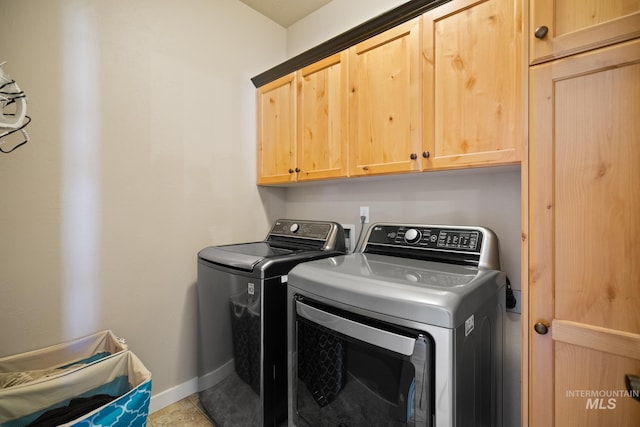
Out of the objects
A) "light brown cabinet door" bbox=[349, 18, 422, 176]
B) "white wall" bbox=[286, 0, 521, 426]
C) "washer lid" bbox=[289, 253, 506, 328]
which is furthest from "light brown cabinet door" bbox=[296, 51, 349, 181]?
"washer lid" bbox=[289, 253, 506, 328]

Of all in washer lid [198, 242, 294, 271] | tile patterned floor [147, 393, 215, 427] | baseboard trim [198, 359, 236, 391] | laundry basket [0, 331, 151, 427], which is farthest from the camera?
tile patterned floor [147, 393, 215, 427]

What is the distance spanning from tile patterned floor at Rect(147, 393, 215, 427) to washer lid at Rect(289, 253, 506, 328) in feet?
3.70

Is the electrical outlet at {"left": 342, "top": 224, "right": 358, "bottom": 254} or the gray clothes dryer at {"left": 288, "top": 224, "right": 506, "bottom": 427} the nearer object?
the gray clothes dryer at {"left": 288, "top": 224, "right": 506, "bottom": 427}

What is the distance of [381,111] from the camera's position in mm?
1524

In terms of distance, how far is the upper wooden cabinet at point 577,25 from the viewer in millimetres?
784

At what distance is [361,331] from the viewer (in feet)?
3.09

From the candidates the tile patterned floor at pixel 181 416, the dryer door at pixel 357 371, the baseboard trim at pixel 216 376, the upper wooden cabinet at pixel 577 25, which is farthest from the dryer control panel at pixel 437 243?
the tile patterned floor at pixel 181 416

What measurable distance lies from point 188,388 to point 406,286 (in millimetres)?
1720

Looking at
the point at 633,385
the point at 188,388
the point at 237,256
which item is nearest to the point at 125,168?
the point at 237,256

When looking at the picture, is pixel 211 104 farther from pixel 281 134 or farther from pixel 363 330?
pixel 363 330

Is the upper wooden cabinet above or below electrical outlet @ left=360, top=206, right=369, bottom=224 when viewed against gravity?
above

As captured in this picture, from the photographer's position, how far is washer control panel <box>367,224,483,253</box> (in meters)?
1.29

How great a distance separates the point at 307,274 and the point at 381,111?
945 mm

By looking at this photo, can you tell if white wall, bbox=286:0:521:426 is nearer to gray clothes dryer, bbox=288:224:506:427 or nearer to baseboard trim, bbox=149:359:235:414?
gray clothes dryer, bbox=288:224:506:427
